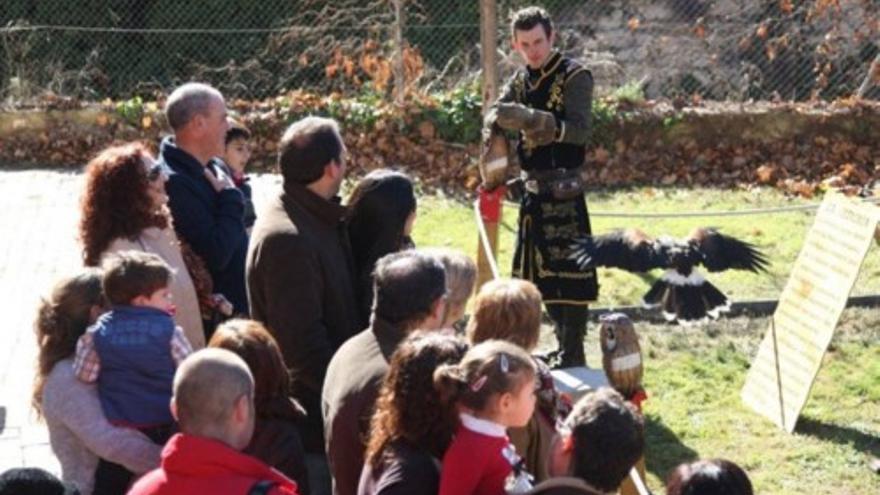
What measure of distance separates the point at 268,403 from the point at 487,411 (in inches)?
29.9

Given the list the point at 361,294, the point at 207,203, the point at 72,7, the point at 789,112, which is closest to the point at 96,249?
the point at 207,203

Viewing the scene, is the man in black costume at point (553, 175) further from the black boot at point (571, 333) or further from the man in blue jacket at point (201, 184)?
the man in blue jacket at point (201, 184)

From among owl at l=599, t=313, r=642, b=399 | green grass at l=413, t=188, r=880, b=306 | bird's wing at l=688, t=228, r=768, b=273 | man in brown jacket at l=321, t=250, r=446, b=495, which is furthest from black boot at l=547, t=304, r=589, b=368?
man in brown jacket at l=321, t=250, r=446, b=495

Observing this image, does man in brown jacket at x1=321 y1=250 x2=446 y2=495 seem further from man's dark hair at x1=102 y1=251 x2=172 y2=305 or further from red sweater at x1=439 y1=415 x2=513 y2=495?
man's dark hair at x1=102 y1=251 x2=172 y2=305

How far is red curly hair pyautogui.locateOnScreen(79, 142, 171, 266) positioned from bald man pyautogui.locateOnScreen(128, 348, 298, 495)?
4.90ft

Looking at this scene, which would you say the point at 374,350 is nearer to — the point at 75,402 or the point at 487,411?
the point at 487,411

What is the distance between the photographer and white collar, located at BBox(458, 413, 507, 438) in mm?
3848

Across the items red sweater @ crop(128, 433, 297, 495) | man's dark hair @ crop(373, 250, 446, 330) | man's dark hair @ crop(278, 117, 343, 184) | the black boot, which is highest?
man's dark hair @ crop(278, 117, 343, 184)

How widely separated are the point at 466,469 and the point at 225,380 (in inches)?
25.1

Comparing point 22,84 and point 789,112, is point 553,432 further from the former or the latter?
point 22,84

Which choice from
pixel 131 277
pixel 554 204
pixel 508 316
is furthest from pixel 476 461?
pixel 554 204

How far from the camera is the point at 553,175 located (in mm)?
7359

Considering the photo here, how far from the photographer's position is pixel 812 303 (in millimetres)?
7156

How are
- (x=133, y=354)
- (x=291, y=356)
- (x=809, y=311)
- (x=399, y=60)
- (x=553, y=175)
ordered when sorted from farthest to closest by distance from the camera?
(x=399, y=60) < (x=553, y=175) < (x=809, y=311) < (x=291, y=356) < (x=133, y=354)
